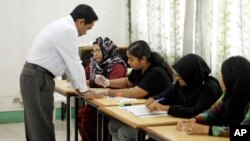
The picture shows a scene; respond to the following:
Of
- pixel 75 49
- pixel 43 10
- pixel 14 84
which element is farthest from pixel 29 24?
pixel 75 49

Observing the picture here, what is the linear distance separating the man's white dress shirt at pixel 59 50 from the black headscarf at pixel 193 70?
0.91 meters

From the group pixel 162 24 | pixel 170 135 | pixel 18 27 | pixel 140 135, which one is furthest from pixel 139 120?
pixel 18 27

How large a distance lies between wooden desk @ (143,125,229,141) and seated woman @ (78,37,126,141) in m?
1.49

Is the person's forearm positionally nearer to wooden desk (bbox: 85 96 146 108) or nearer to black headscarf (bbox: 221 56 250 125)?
wooden desk (bbox: 85 96 146 108)

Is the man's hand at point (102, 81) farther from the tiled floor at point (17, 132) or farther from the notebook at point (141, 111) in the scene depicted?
the tiled floor at point (17, 132)

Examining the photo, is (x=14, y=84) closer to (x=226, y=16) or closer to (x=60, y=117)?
(x=60, y=117)

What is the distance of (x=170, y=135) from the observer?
2373mm

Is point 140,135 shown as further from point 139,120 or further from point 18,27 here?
point 18,27

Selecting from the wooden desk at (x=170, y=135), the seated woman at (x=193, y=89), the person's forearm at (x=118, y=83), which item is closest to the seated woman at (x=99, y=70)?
the person's forearm at (x=118, y=83)

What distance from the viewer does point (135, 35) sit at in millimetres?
5578

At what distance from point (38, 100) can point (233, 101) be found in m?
1.67

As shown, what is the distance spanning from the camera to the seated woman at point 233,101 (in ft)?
7.66

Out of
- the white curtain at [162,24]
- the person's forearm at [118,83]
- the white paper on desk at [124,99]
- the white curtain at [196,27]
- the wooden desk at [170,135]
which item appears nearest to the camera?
the wooden desk at [170,135]

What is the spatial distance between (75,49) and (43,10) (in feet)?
7.60
